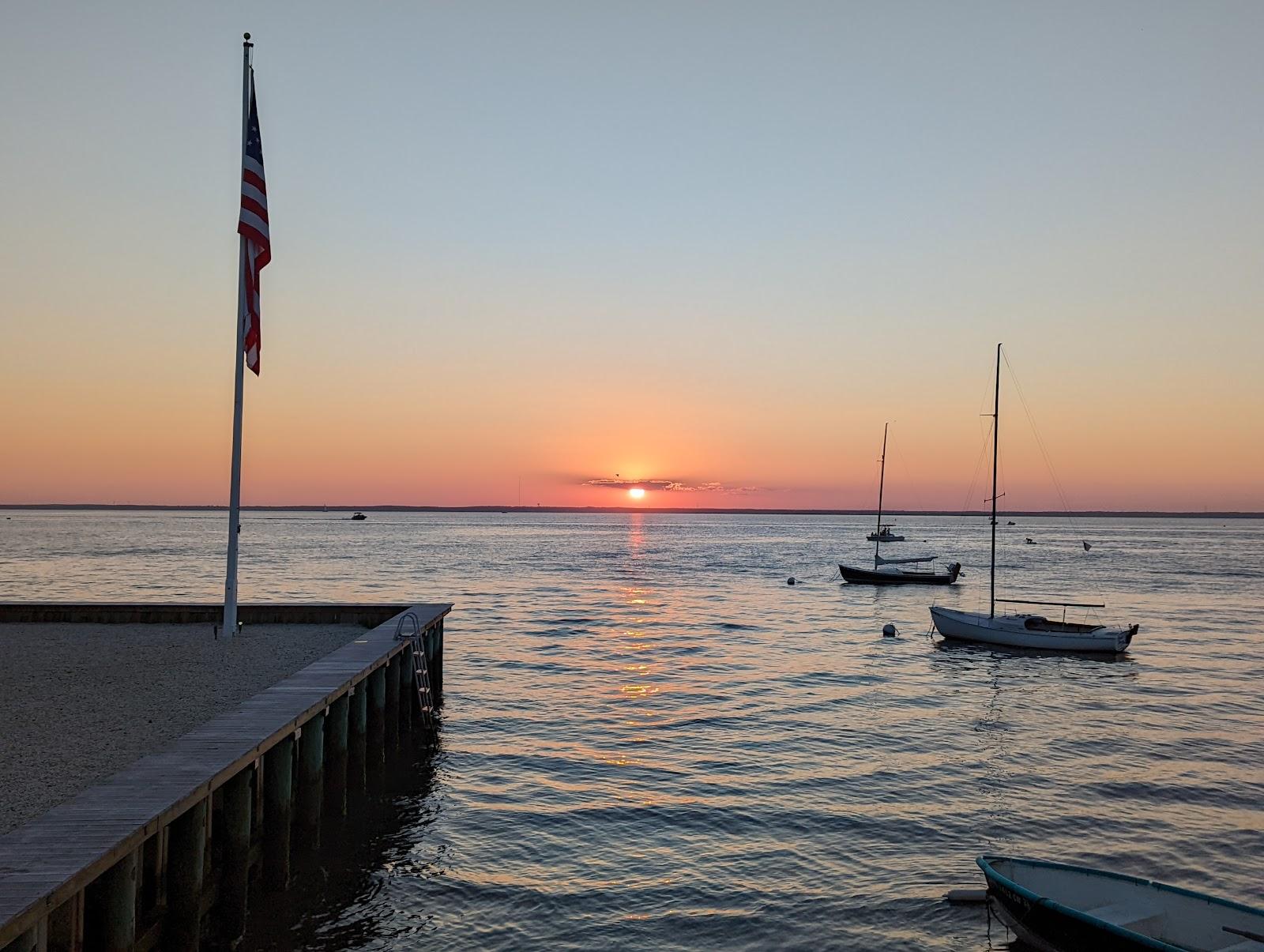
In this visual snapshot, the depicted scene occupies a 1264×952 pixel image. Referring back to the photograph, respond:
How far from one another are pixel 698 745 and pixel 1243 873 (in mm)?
11673

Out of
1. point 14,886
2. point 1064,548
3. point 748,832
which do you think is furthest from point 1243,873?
point 1064,548

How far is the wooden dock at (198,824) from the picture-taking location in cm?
873

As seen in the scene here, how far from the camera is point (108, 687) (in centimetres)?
1750

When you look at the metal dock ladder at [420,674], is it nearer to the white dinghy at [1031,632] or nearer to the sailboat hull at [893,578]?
the white dinghy at [1031,632]

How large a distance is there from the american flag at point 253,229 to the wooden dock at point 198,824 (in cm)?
730

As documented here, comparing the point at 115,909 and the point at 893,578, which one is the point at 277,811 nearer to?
the point at 115,909

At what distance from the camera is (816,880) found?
593 inches

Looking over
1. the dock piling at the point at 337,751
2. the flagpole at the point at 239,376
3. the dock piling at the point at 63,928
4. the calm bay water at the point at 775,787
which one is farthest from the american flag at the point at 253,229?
the dock piling at the point at 63,928

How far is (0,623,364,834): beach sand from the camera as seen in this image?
478 inches

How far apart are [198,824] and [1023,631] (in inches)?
1569

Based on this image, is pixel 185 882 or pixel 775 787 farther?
pixel 775 787

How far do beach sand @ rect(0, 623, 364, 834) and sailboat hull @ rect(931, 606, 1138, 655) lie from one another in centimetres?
2969

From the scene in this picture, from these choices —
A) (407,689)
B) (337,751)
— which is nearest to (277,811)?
(337,751)

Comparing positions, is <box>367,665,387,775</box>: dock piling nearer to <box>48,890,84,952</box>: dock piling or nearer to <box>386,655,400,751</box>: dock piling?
<box>386,655,400,751</box>: dock piling
